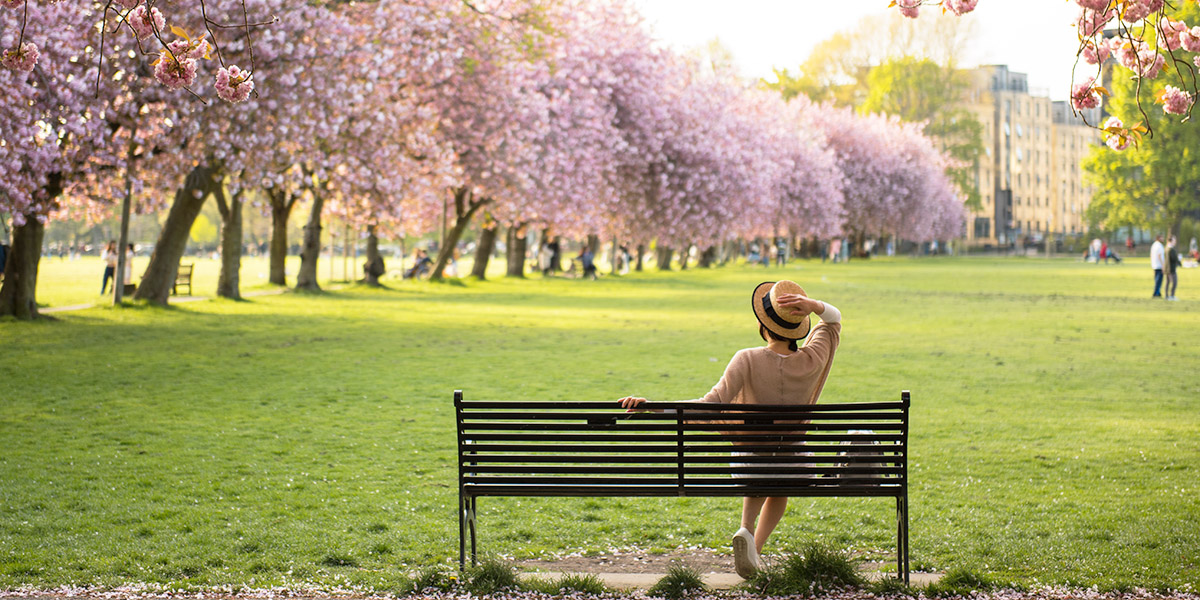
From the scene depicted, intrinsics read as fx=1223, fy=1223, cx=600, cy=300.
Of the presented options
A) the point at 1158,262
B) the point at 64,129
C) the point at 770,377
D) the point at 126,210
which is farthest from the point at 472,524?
the point at 1158,262

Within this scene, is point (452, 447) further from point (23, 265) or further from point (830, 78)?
point (830, 78)

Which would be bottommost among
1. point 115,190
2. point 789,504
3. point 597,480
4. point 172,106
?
point 789,504

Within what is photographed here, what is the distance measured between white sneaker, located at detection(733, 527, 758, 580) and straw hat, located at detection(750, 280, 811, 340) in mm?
897

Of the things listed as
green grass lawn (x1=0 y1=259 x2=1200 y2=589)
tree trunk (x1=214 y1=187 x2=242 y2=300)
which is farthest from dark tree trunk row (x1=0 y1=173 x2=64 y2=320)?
tree trunk (x1=214 y1=187 x2=242 y2=300)

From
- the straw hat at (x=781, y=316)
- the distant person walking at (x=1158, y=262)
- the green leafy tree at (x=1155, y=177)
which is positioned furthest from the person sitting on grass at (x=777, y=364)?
the green leafy tree at (x=1155, y=177)

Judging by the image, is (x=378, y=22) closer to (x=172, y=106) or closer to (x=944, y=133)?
(x=172, y=106)

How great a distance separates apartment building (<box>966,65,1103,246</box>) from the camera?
12725 centimetres

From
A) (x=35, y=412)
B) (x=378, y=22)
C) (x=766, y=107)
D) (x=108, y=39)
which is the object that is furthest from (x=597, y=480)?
(x=766, y=107)

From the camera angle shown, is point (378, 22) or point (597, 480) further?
point (378, 22)

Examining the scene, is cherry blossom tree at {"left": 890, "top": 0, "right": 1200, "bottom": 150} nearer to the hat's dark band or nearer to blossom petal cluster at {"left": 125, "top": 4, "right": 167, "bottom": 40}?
the hat's dark band

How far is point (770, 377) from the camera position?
5.38m

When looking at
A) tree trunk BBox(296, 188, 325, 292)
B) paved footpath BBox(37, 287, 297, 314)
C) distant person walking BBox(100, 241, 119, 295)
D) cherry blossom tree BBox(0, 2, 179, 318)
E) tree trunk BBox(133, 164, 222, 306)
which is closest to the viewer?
cherry blossom tree BBox(0, 2, 179, 318)

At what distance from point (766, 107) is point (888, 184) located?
65.2ft

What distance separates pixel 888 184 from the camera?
7869cm
